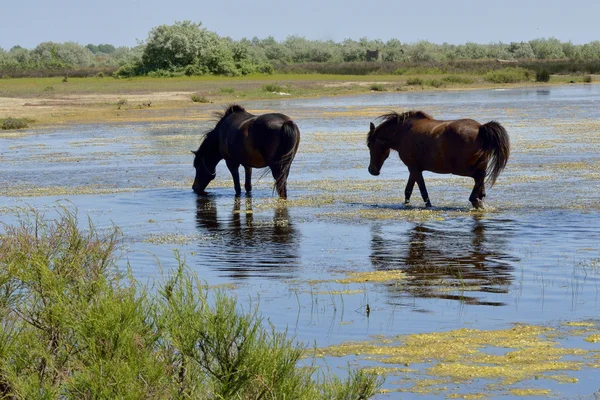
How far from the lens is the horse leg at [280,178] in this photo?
15625 millimetres

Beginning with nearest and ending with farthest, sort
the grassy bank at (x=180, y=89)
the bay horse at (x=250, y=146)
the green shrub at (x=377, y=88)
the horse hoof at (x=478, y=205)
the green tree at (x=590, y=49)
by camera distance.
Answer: the horse hoof at (x=478, y=205) → the bay horse at (x=250, y=146) → the grassy bank at (x=180, y=89) → the green shrub at (x=377, y=88) → the green tree at (x=590, y=49)

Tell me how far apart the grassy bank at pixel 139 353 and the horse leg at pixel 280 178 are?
388 inches

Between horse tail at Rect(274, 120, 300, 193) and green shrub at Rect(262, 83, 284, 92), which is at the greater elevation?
horse tail at Rect(274, 120, 300, 193)

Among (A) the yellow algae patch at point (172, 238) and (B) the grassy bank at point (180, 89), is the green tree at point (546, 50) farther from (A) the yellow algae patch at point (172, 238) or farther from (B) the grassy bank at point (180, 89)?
(A) the yellow algae patch at point (172, 238)

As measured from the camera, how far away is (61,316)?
217 inches

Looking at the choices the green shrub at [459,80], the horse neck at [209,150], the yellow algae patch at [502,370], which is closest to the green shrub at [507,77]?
the green shrub at [459,80]

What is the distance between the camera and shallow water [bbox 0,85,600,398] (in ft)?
27.9

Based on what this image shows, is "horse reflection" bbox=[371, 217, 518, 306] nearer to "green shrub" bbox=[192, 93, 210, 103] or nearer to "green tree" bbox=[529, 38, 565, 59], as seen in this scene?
"green shrub" bbox=[192, 93, 210, 103]

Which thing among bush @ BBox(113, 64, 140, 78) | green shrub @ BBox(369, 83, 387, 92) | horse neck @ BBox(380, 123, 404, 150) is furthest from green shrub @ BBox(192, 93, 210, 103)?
horse neck @ BBox(380, 123, 404, 150)

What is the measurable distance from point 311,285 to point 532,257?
105 inches

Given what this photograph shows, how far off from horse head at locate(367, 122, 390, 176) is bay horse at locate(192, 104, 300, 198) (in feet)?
3.85

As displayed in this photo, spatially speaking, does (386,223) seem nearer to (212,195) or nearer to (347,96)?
(212,195)

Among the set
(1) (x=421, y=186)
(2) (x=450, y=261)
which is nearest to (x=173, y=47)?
(1) (x=421, y=186)

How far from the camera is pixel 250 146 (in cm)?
1608
